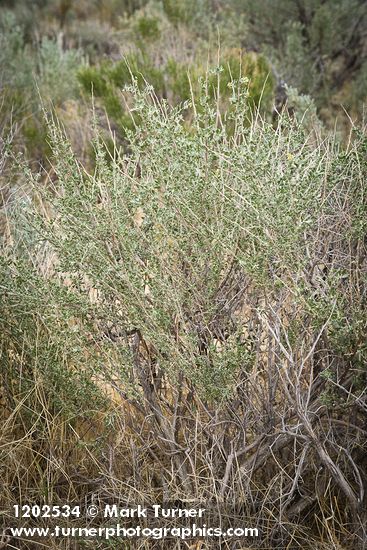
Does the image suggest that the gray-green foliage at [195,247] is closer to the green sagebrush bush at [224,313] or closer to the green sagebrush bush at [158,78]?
the green sagebrush bush at [224,313]

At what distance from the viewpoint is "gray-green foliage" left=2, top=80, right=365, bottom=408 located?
8.57 ft

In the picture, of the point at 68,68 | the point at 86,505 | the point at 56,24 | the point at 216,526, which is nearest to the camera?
the point at 216,526

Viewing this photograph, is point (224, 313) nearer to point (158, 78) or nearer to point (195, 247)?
point (195, 247)

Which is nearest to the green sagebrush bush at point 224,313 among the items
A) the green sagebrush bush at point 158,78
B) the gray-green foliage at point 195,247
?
the gray-green foliage at point 195,247

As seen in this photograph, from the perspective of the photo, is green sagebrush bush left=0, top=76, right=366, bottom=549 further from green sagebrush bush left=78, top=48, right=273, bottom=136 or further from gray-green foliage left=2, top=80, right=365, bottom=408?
green sagebrush bush left=78, top=48, right=273, bottom=136

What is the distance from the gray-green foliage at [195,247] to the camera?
8.57 ft

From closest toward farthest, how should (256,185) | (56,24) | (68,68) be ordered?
(256,185)
(68,68)
(56,24)

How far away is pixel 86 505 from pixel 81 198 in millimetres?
1166

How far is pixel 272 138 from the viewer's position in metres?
2.79

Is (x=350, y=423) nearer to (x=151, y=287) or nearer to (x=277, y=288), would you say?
(x=277, y=288)

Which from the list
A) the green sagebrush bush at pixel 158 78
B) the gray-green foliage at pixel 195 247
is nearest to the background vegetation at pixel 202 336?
the gray-green foliage at pixel 195 247

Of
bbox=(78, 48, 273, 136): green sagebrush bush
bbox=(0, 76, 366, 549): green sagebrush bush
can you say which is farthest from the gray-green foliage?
bbox=(78, 48, 273, 136): green sagebrush bush

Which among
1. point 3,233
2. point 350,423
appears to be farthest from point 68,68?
point 350,423

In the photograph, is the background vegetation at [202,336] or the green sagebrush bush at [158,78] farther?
the green sagebrush bush at [158,78]
